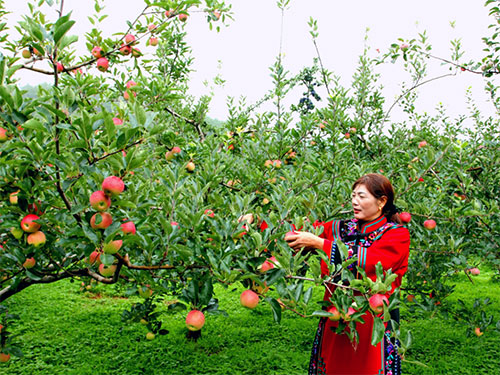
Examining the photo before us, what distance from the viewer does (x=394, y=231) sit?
2002mm

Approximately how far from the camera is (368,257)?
6.17ft

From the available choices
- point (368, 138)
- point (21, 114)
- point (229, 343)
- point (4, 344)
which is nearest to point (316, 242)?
point (21, 114)

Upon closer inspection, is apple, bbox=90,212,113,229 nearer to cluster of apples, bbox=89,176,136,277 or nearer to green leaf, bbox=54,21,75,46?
cluster of apples, bbox=89,176,136,277

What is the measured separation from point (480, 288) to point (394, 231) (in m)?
6.44

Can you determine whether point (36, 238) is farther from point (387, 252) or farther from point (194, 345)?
point (194, 345)

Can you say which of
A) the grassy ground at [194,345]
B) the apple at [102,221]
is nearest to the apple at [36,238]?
the apple at [102,221]

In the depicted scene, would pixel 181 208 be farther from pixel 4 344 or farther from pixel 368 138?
pixel 368 138

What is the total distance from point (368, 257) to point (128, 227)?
3.92ft

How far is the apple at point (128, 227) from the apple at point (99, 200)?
9cm

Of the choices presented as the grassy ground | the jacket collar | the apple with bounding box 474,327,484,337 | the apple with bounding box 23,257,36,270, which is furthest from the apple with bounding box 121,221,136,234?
the apple with bounding box 474,327,484,337

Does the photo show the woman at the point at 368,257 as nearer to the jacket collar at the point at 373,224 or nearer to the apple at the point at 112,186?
the jacket collar at the point at 373,224

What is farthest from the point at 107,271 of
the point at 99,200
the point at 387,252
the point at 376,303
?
the point at 387,252

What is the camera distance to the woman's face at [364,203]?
2.02 meters

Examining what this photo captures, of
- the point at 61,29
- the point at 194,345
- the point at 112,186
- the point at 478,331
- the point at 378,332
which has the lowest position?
the point at 194,345
